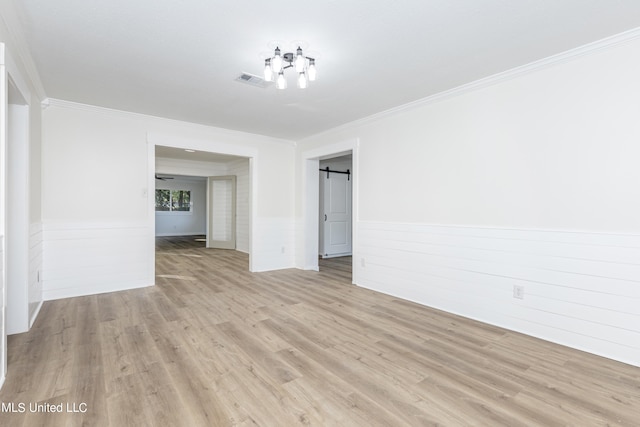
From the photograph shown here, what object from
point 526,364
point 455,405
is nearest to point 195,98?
point 455,405

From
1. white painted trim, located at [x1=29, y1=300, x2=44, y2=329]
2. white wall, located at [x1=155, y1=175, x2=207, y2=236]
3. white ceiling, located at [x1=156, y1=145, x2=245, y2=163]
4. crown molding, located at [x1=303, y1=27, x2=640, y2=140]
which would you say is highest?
white ceiling, located at [x1=156, y1=145, x2=245, y2=163]

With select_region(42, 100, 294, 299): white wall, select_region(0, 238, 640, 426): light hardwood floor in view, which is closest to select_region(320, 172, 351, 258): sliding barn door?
select_region(42, 100, 294, 299): white wall

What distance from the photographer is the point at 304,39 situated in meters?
2.42

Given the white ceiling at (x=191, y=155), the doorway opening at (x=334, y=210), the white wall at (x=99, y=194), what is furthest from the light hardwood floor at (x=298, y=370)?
the white ceiling at (x=191, y=155)

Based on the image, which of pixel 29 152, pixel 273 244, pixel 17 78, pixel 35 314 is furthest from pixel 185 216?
pixel 17 78

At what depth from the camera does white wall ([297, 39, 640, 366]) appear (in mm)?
2389

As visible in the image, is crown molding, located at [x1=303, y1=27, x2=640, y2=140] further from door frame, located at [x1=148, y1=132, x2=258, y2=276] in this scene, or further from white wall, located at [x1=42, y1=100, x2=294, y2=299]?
white wall, located at [x1=42, y1=100, x2=294, y2=299]

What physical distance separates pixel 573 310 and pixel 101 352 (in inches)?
152

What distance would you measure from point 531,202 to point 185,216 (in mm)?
12710

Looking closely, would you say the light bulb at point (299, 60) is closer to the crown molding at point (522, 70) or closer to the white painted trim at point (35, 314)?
the crown molding at point (522, 70)

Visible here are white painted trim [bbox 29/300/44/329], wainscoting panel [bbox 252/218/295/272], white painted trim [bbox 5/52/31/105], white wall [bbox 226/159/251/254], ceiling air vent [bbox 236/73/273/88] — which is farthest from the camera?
white wall [bbox 226/159/251/254]

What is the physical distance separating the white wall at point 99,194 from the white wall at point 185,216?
26.8ft

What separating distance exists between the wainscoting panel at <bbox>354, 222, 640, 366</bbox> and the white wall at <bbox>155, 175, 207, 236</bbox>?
34.8ft

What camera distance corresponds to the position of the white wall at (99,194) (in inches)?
151
